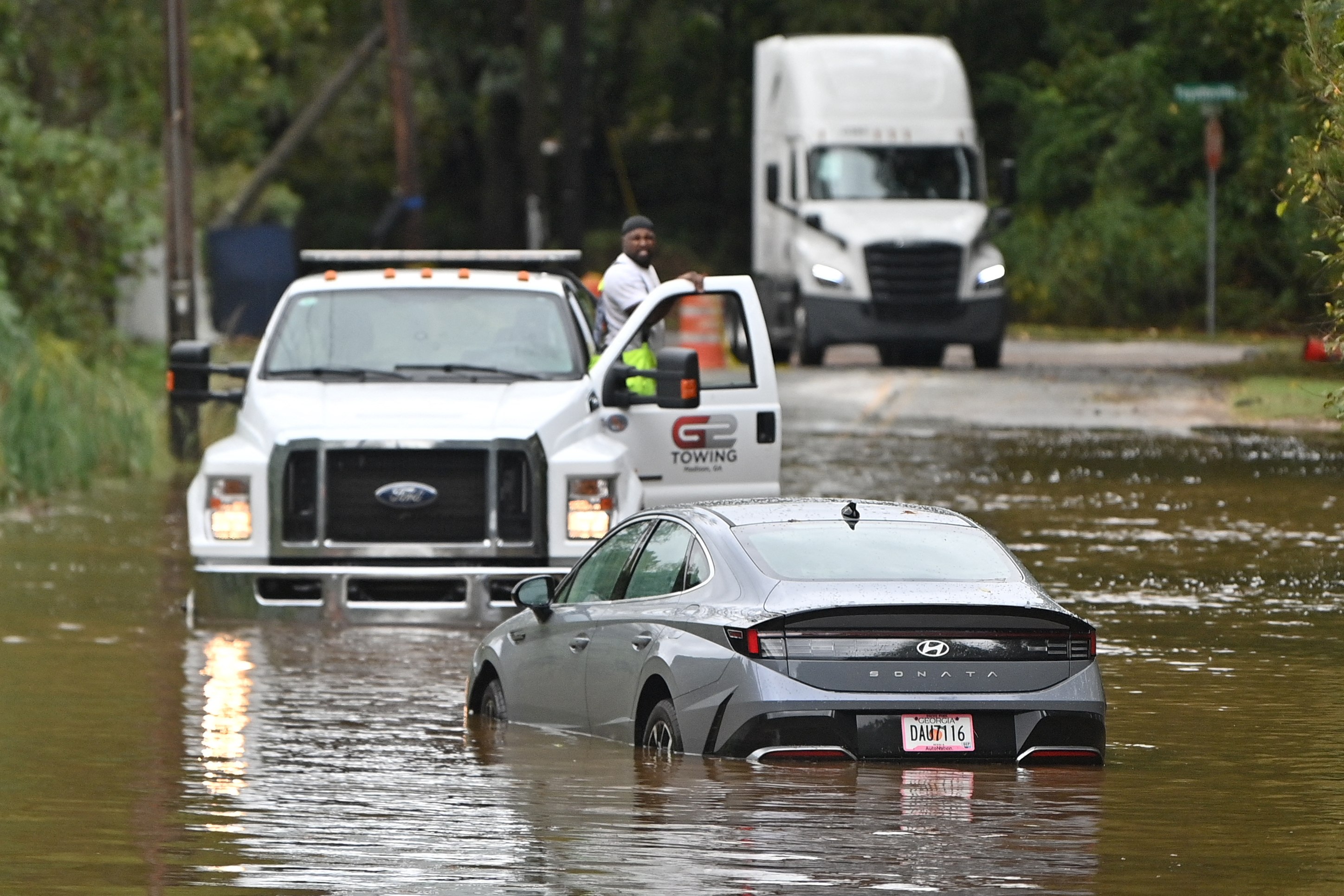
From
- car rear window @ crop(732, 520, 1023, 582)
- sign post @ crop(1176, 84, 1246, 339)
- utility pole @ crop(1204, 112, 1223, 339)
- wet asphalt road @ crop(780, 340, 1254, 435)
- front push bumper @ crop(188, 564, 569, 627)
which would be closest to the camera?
car rear window @ crop(732, 520, 1023, 582)

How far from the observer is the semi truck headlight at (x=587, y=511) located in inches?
580

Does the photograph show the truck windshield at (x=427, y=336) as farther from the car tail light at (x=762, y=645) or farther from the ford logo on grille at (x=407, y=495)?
the car tail light at (x=762, y=645)

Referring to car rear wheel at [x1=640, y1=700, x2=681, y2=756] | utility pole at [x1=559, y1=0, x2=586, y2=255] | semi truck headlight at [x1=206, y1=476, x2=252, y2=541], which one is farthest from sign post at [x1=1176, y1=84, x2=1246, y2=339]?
car rear wheel at [x1=640, y1=700, x2=681, y2=756]

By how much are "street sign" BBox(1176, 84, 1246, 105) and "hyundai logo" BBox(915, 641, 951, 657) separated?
2997 cm

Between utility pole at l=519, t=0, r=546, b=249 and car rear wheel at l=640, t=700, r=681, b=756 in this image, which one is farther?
utility pole at l=519, t=0, r=546, b=249

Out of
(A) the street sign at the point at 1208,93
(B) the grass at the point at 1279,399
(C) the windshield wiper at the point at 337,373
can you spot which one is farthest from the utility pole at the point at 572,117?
(C) the windshield wiper at the point at 337,373

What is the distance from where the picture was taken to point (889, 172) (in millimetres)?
35688

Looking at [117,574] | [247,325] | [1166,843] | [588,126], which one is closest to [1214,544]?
A: [117,574]

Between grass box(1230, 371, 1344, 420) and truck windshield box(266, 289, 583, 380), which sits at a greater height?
truck windshield box(266, 289, 583, 380)

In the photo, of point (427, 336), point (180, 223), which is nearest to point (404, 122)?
point (180, 223)

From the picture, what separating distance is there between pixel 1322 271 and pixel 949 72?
2320 centimetres

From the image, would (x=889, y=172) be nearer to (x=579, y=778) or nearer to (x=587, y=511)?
(x=587, y=511)

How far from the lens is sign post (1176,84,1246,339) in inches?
1519

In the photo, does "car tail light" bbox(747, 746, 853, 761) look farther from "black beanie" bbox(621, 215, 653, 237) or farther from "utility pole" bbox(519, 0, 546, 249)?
"utility pole" bbox(519, 0, 546, 249)
